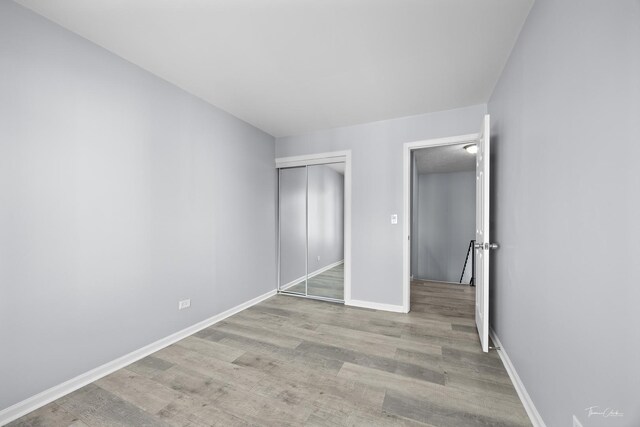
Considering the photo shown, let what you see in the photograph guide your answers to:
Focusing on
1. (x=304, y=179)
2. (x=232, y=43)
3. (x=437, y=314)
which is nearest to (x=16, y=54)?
(x=232, y=43)

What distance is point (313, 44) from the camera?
1.97 meters

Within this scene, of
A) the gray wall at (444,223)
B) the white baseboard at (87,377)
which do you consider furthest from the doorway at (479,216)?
the gray wall at (444,223)

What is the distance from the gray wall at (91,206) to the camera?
157 cm

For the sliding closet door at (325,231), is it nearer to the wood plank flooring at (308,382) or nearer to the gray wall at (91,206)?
the wood plank flooring at (308,382)

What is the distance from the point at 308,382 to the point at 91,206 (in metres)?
2.09

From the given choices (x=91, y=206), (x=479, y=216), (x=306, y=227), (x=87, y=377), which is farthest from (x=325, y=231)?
(x=87, y=377)

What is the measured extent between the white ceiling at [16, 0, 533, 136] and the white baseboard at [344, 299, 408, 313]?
251 centimetres

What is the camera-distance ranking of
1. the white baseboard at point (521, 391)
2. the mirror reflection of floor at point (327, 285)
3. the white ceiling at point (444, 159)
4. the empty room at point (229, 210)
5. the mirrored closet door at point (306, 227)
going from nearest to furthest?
1. the empty room at point (229, 210)
2. the white baseboard at point (521, 391)
3. the mirror reflection of floor at point (327, 285)
4. the mirrored closet door at point (306, 227)
5. the white ceiling at point (444, 159)

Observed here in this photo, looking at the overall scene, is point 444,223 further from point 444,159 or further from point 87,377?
point 87,377

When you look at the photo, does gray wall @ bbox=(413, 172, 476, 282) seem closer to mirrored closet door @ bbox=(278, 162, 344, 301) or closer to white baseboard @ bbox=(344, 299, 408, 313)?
mirrored closet door @ bbox=(278, 162, 344, 301)

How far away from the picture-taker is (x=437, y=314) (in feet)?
10.5

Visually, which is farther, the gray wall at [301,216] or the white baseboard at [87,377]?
the gray wall at [301,216]

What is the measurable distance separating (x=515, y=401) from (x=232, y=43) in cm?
320

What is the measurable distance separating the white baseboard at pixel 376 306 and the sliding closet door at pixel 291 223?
3.04 ft
